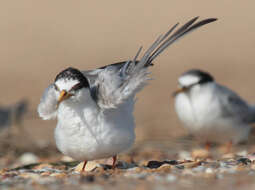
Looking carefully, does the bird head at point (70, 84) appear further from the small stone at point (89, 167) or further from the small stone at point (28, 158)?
the small stone at point (28, 158)

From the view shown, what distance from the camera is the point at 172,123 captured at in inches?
342

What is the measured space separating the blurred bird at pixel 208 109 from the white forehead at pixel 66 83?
314 cm

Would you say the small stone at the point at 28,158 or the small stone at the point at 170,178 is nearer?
the small stone at the point at 170,178

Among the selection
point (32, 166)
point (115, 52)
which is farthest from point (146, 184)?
point (115, 52)

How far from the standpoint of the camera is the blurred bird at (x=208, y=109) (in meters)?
7.06

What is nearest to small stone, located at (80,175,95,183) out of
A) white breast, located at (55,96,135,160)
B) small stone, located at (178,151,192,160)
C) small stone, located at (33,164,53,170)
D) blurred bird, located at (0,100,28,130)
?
white breast, located at (55,96,135,160)

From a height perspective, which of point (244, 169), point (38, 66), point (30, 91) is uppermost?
point (38, 66)

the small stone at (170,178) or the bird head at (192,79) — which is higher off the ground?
the bird head at (192,79)

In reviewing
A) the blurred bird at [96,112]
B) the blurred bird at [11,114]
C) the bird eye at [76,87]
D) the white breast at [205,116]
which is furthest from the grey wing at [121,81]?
the blurred bird at [11,114]

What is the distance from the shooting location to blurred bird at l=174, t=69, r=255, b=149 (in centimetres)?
706

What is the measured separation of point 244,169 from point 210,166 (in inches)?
13.0

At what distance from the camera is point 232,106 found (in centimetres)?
721

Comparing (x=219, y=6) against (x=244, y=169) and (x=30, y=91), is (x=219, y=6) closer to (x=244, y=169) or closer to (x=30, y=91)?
(x=30, y=91)

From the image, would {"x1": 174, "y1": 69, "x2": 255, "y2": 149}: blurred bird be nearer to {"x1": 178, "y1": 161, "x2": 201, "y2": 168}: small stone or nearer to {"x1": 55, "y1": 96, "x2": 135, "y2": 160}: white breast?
{"x1": 178, "y1": 161, "x2": 201, "y2": 168}: small stone
